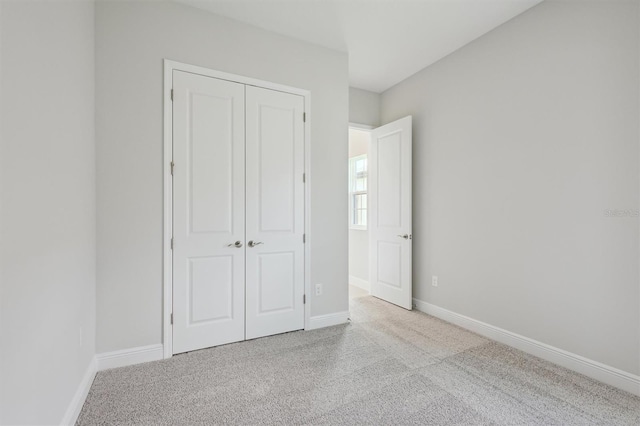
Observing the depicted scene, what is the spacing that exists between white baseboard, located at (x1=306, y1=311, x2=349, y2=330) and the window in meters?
1.84

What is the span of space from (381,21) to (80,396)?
346cm

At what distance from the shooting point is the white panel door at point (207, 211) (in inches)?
95.1

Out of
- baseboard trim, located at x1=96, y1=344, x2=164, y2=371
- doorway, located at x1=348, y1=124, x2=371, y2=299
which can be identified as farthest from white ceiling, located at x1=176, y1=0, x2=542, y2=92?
baseboard trim, located at x1=96, y1=344, x2=164, y2=371

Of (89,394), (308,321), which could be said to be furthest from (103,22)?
(308,321)

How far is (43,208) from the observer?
130 cm

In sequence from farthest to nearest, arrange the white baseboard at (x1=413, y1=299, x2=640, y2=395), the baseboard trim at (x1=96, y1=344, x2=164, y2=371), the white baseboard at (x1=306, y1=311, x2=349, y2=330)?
the white baseboard at (x1=306, y1=311, x2=349, y2=330) < the baseboard trim at (x1=96, y1=344, x2=164, y2=371) < the white baseboard at (x1=413, y1=299, x2=640, y2=395)

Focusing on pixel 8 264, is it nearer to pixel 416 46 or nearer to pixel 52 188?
pixel 52 188

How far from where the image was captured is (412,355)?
241 cm

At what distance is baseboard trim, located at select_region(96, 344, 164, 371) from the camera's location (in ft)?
7.13

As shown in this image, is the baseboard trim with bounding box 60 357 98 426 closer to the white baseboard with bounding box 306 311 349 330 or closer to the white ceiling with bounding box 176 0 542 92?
the white baseboard with bounding box 306 311 349 330

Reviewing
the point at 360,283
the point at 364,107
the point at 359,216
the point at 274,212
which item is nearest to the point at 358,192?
the point at 359,216

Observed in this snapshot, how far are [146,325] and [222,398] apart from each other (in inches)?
34.9

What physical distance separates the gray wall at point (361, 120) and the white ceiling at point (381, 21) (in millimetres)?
776

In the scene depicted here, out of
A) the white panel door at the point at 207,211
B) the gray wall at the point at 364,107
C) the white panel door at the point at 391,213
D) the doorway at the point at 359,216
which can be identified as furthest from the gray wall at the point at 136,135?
the doorway at the point at 359,216
